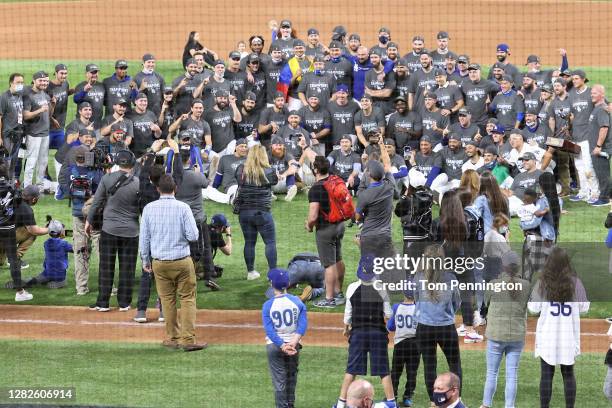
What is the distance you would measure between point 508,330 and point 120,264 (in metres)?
4.66

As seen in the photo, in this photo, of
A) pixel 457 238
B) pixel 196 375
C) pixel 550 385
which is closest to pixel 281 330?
pixel 196 375

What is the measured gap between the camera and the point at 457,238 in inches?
447

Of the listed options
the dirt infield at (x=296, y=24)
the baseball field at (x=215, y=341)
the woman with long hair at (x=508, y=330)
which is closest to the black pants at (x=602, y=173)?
the baseball field at (x=215, y=341)

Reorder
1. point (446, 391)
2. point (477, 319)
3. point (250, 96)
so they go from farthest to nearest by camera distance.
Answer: point (250, 96), point (477, 319), point (446, 391)

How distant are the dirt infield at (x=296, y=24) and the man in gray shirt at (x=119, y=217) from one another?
13989 millimetres

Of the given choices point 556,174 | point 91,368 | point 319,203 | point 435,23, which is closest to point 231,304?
point 319,203

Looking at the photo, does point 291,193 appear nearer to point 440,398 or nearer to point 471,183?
point 471,183

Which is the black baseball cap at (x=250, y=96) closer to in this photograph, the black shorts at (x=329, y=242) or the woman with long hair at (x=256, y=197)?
the woman with long hair at (x=256, y=197)

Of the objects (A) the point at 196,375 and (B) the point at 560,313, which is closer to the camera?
(B) the point at 560,313

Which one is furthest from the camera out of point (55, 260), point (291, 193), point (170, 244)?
point (291, 193)

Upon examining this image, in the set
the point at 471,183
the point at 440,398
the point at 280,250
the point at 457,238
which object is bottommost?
the point at 440,398

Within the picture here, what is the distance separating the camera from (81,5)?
104 feet

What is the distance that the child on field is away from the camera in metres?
13.5

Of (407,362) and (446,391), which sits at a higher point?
(446,391)
